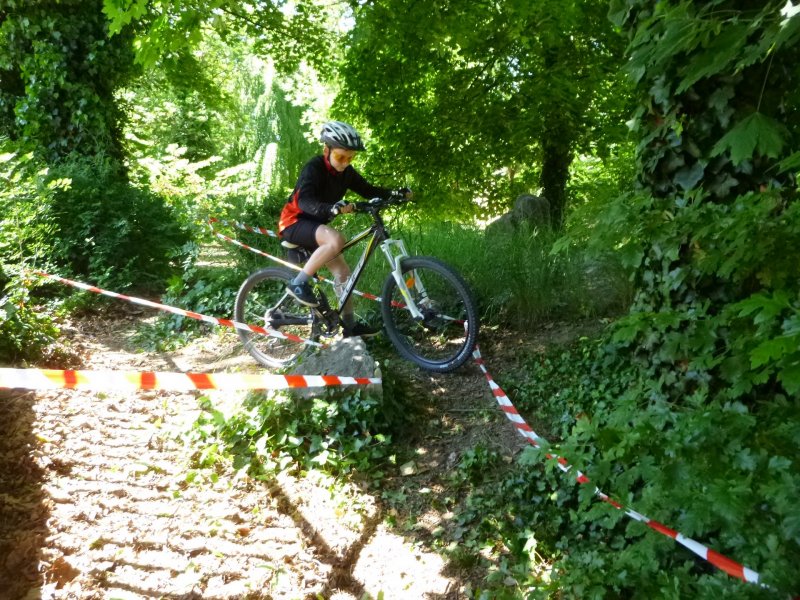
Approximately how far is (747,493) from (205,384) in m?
2.43

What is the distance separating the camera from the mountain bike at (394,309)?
4734mm

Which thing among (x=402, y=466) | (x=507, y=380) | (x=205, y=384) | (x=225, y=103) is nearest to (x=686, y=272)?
(x=507, y=380)

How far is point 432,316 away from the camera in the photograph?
4.83 m

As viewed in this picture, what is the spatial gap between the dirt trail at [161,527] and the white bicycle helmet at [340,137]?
2.36 metres

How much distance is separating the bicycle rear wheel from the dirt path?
1.34 meters

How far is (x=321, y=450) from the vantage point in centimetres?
374

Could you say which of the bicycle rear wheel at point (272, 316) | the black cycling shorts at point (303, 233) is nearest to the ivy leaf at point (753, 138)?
the black cycling shorts at point (303, 233)

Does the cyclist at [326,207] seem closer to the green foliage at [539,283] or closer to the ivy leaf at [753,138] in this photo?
the green foliage at [539,283]

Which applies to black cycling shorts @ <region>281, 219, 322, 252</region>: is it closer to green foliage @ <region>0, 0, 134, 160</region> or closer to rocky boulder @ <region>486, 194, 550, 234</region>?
rocky boulder @ <region>486, 194, 550, 234</region>

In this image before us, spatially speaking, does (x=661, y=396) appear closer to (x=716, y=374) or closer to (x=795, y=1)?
(x=716, y=374)

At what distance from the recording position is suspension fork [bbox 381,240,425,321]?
4750 mm

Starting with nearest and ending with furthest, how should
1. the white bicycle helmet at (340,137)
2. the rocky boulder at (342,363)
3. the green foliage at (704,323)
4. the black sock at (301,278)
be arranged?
the green foliage at (704,323), the rocky boulder at (342,363), the white bicycle helmet at (340,137), the black sock at (301,278)

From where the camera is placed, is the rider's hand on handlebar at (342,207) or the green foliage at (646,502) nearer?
the green foliage at (646,502)

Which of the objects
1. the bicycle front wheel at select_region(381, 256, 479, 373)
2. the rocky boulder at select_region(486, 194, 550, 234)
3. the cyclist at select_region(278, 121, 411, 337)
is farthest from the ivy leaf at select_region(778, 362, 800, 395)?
the rocky boulder at select_region(486, 194, 550, 234)
